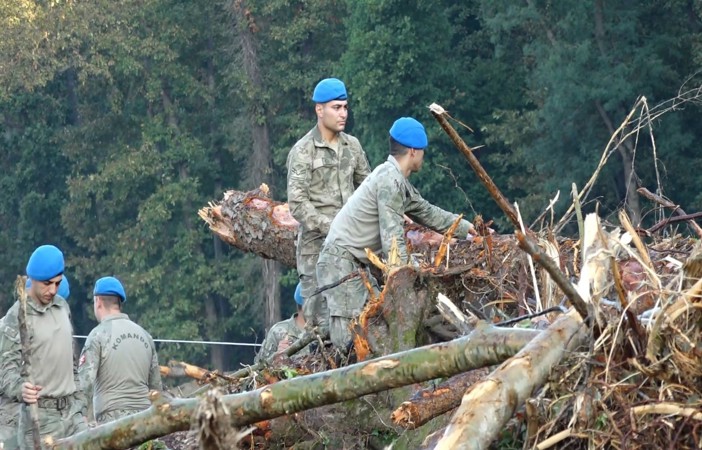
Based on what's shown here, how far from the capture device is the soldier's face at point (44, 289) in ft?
30.5

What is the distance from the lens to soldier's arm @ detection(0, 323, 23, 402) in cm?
912

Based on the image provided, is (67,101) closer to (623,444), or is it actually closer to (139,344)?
(139,344)

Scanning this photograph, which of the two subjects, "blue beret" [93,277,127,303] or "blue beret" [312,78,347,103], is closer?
"blue beret" [93,277,127,303]

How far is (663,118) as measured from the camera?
29.8m

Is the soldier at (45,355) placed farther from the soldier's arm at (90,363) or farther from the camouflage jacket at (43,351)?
the soldier's arm at (90,363)

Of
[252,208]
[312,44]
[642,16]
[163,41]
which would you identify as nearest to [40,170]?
[163,41]

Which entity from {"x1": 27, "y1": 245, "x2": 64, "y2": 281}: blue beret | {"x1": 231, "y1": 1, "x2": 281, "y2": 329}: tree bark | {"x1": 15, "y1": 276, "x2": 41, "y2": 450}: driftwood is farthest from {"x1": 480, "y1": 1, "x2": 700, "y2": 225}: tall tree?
{"x1": 15, "y1": 276, "x2": 41, "y2": 450}: driftwood

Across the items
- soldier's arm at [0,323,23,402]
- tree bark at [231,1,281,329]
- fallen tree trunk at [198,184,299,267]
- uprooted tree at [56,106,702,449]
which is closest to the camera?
uprooted tree at [56,106,702,449]

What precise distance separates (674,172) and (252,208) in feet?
61.9

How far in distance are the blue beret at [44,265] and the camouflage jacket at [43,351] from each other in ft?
0.52

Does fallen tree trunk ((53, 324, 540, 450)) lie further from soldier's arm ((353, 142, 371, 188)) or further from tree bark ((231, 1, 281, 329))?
tree bark ((231, 1, 281, 329))

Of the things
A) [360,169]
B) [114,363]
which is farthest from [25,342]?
[360,169]

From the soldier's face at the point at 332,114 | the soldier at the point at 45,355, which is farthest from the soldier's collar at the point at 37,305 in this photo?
the soldier's face at the point at 332,114

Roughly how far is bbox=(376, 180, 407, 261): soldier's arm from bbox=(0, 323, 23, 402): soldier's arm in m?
2.05
